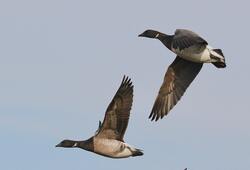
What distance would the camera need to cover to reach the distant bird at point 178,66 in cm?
2794

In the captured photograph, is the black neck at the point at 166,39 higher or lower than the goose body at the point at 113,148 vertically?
higher

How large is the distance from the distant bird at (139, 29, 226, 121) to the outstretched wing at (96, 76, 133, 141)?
245 cm

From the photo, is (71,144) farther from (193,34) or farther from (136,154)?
(193,34)

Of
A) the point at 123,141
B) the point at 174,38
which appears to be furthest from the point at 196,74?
the point at 123,141

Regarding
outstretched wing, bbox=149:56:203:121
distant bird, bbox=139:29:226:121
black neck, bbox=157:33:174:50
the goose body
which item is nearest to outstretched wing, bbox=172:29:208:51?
distant bird, bbox=139:29:226:121

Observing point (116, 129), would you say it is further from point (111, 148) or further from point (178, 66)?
point (178, 66)

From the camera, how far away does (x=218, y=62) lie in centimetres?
2811

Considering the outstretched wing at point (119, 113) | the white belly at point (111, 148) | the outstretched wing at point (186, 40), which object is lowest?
the white belly at point (111, 148)

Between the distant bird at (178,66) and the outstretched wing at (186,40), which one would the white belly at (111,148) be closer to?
the outstretched wing at (186,40)

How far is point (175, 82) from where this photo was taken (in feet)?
101

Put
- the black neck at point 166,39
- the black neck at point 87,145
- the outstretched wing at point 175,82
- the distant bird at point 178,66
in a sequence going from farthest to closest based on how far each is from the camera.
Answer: the outstretched wing at point 175,82 → the black neck at point 166,39 → the distant bird at point 178,66 → the black neck at point 87,145

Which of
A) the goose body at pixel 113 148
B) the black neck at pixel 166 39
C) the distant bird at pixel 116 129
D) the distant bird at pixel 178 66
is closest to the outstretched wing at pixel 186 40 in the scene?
the distant bird at pixel 178 66

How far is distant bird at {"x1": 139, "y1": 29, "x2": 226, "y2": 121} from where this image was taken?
2794 cm

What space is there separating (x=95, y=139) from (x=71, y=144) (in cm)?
133
